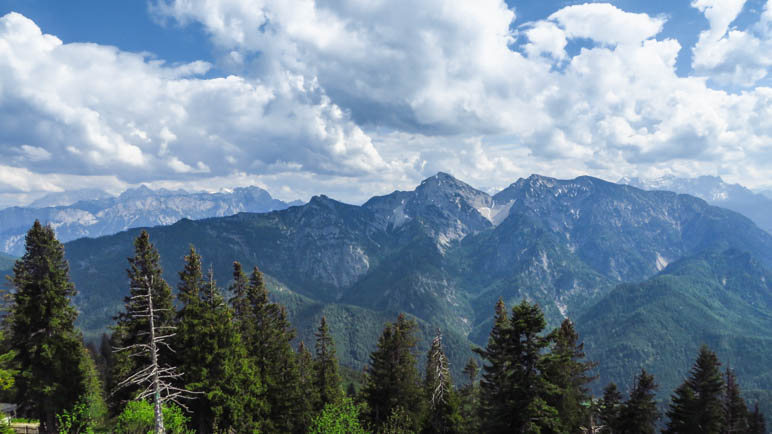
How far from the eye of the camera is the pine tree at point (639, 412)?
1826 inches

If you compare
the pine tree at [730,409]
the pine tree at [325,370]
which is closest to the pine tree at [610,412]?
the pine tree at [730,409]

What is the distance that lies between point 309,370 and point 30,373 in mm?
30499

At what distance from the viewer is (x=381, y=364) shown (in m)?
44.7

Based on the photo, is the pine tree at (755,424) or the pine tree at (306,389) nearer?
the pine tree at (306,389)

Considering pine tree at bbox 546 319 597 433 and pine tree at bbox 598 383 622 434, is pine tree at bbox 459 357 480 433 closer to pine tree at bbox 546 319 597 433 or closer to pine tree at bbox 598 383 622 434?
pine tree at bbox 546 319 597 433

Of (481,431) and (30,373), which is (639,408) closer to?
(481,431)

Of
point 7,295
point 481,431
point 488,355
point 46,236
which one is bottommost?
point 481,431

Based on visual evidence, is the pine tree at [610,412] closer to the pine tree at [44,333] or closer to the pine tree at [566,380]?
the pine tree at [566,380]

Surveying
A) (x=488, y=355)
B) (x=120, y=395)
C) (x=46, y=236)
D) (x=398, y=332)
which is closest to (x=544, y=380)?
(x=488, y=355)

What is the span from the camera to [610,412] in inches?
1994

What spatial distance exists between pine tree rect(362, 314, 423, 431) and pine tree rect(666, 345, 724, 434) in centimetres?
3132

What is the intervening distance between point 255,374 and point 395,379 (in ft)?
47.0

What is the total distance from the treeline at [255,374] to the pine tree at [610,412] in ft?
0.67

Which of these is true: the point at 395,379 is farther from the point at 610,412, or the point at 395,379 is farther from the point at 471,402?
the point at 610,412
